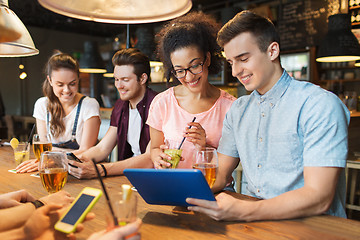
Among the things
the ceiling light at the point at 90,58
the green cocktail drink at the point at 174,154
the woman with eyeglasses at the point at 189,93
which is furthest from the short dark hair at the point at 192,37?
the ceiling light at the point at 90,58

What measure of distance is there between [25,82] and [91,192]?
9160mm

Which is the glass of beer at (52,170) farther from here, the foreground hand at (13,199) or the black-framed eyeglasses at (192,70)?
the black-framed eyeglasses at (192,70)

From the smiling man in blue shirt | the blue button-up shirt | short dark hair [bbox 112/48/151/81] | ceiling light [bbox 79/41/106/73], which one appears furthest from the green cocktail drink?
ceiling light [bbox 79/41/106/73]

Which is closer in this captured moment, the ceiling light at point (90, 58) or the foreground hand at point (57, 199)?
the foreground hand at point (57, 199)

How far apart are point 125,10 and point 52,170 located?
0.70m

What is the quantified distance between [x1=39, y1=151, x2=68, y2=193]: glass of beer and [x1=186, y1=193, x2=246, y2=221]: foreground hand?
55 centimetres

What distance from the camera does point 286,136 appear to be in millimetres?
1312

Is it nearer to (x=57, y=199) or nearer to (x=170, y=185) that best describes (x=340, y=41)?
(x=170, y=185)

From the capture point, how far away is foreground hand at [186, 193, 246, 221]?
1.00 m

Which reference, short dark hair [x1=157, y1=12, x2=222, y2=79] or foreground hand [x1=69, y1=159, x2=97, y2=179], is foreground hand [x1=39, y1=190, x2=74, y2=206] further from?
short dark hair [x1=157, y1=12, x2=222, y2=79]

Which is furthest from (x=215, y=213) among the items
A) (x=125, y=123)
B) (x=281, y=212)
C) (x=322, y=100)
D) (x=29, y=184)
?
(x=125, y=123)

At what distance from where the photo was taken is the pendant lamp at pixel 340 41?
373 cm

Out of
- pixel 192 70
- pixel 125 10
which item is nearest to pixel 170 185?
pixel 125 10

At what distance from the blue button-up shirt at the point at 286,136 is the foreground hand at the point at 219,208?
0.36 meters
